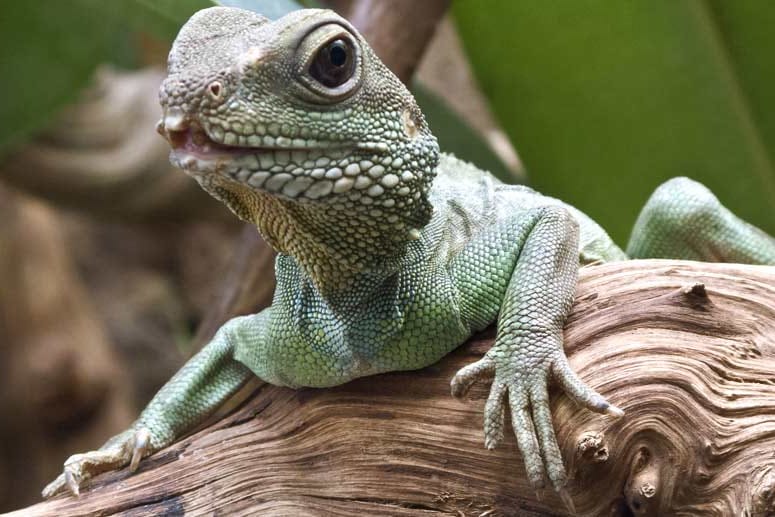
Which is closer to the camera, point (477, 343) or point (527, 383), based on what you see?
point (527, 383)

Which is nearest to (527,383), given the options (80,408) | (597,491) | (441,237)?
(597,491)

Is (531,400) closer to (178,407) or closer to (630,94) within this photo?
(178,407)

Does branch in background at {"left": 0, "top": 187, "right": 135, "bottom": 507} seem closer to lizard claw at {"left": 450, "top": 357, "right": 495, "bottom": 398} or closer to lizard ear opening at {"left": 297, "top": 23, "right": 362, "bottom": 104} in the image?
lizard claw at {"left": 450, "top": 357, "right": 495, "bottom": 398}

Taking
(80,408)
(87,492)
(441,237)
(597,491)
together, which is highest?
(441,237)

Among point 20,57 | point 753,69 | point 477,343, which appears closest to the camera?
point 477,343

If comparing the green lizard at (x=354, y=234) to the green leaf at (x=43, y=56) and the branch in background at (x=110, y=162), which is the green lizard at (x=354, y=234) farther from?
the branch in background at (x=110, y=162)

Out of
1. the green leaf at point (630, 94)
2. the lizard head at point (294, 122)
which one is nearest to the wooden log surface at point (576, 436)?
the lizard head at point (294, 122)

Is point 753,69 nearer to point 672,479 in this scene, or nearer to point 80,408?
point 672,479

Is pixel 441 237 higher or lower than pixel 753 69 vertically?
lower
